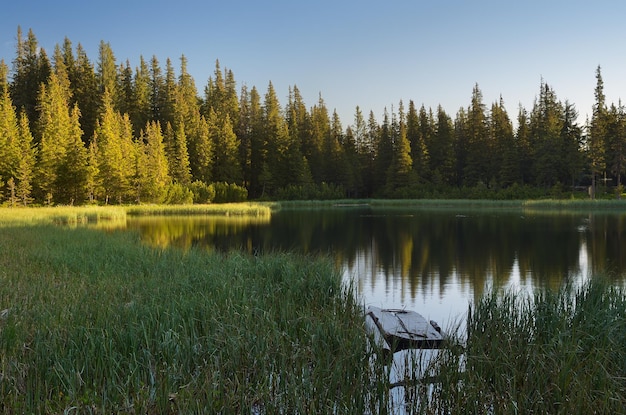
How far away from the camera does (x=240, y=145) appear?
7338 centimetres

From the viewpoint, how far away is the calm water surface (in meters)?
11.9

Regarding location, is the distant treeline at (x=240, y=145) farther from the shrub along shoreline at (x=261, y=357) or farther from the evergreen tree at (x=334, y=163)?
the shrub along shoreline at (x=261, y=357)

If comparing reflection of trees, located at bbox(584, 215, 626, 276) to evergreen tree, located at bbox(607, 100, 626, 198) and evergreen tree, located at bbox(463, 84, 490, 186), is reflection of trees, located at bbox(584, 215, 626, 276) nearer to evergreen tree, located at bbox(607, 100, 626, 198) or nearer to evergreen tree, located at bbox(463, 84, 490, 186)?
evergreen tree, located at bbox(607, 100, 626, 198)

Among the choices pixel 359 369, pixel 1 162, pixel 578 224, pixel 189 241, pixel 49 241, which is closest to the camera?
pixel 359 369

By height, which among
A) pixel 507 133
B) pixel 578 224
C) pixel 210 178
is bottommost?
pixel 578 224

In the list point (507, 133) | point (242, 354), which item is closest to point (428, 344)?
point (242, 354)

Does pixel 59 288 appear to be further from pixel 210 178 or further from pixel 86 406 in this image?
pixel 210 178

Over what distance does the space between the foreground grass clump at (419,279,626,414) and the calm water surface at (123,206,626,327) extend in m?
1.44

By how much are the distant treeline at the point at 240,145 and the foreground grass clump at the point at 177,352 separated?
39985 mm

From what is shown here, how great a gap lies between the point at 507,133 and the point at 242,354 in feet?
212

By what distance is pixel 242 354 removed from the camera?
5.00m

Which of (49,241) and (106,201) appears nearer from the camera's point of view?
(49,241)

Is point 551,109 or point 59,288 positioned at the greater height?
point 551,109

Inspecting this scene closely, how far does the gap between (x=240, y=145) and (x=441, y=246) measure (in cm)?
5614
